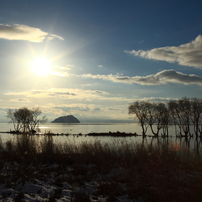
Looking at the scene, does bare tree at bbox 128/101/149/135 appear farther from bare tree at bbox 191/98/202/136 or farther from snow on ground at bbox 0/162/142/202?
snow on ground at bbox 0/162/142/202

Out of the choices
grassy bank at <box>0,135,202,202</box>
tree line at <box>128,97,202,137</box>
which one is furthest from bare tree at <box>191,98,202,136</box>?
grassy bank at <box>0,135,202,202</box>

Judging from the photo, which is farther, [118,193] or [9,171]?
[9,171]

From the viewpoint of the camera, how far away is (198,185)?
29.0 feet

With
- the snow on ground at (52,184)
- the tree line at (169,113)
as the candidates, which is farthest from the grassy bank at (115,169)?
the tree line at (169,113)

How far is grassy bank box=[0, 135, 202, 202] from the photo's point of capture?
7.93 meters

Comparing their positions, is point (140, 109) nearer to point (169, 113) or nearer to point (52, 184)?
point (169, 113)

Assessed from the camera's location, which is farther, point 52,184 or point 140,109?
point 140,109

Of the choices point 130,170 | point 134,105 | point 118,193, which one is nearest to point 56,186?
point 118,193

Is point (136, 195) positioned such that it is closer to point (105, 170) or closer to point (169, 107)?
point (105, 170)

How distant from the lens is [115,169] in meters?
11.3

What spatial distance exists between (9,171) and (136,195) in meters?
6.92

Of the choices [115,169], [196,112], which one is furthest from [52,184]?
[196,112]

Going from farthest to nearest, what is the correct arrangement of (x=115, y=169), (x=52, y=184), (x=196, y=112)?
(x=196, y=112), (x=115, y=169), (x=52, y=184)

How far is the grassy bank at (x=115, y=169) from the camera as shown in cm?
793
